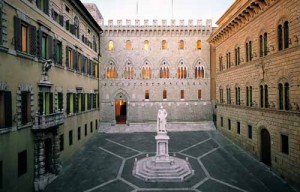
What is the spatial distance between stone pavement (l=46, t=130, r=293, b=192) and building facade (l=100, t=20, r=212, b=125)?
894cm

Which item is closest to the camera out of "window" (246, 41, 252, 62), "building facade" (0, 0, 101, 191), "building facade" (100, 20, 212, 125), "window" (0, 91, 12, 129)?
"window" (0, 91, 12, 129)

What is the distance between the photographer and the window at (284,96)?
15.5 meters

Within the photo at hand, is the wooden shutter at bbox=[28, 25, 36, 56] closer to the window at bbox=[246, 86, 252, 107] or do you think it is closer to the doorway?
the window at bbox=[246, 86, 252, 107]

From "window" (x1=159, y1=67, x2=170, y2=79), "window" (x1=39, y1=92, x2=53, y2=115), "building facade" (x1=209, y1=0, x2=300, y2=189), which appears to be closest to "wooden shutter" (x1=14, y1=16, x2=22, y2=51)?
"window" (x1=39, y1=92, x2=53, y2=115)

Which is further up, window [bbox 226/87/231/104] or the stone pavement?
window [bbox 226/87/231/104]

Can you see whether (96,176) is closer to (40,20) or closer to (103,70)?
(40,20)

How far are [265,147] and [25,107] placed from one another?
711 inches

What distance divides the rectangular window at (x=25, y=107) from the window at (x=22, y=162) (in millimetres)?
1844

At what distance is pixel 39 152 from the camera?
15.4 meters

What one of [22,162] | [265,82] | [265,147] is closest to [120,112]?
[265,147]

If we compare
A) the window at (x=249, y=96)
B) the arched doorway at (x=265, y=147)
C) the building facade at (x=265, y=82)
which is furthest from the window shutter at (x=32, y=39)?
the arched doorway at (x=265, y=147)

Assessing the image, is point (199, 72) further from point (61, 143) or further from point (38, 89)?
point (38, 89)

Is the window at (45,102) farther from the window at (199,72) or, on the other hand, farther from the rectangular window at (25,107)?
the window at (199,72)

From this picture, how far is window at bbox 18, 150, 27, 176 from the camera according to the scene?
44.3ft
